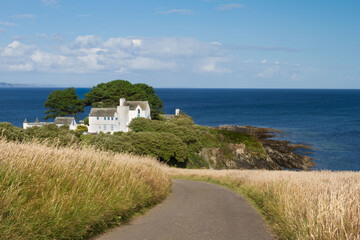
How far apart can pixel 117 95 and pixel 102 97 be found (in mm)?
5083

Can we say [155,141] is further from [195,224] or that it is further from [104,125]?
[195,224]

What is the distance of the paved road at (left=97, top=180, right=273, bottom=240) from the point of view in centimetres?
870

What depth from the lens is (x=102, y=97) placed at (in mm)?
99750

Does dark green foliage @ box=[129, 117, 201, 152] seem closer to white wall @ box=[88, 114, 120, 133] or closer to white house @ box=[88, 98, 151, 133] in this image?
white house @ box=[88, 98, 151, 133]

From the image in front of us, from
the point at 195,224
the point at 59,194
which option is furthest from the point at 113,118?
the point at 59,194

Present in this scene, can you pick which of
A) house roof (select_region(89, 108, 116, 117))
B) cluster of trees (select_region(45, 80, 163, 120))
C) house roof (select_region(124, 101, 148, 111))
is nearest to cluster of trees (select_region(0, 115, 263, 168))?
house roof (select_region(89, 108, 116, 117))

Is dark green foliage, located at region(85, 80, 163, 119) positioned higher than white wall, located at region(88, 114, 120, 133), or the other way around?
dark green foliage, located at region(85, 80, 163, 119)

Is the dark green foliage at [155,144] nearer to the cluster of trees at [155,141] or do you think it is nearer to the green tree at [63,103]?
the cluster of trees at [155,141]

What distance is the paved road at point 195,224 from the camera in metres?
8.70

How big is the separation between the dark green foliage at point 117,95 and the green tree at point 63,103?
3.61 meters

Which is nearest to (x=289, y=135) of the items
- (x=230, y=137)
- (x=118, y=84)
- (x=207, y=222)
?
(x=230, y=137)

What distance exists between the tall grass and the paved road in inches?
24.2

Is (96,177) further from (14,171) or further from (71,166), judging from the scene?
(14,171)

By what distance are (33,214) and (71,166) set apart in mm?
2837
